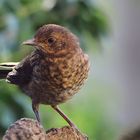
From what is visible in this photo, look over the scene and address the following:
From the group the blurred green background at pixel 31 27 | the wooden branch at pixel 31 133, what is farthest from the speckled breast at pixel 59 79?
the blurred green background at pixel 31 27

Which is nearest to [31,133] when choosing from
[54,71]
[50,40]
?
[50,40]

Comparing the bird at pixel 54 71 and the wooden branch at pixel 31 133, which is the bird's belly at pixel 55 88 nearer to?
the bird at pixel 54 71

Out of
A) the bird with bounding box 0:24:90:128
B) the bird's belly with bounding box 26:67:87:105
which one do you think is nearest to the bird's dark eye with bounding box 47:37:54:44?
the bird with bounding box 0:24:90:128

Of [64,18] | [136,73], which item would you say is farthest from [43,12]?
[136,73]

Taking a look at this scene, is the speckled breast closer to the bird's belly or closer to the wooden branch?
the bird's belly

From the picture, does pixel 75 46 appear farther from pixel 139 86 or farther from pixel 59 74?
pixel 139 86

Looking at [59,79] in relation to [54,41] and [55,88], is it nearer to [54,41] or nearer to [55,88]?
[55,88]
